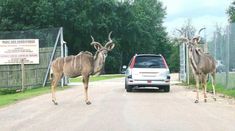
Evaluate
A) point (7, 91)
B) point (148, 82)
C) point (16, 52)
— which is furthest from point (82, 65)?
point (16, 52)

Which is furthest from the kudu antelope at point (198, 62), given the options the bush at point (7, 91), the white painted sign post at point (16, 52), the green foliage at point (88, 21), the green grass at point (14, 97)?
the green foliage at point (88, 21)

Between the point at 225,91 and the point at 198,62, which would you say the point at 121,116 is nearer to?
the point at 198,62

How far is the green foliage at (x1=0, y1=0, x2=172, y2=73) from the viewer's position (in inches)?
2899

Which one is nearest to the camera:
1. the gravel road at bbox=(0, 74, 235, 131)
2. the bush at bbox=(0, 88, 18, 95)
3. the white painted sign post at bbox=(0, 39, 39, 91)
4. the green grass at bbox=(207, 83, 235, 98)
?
the gravel road at bbox=(0, 74, 235, 131)

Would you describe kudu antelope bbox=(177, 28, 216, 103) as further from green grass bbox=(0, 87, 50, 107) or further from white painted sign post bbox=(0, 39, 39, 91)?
white painted sign post bbox=(0, 39, 39, 91)

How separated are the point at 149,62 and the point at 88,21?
157ft

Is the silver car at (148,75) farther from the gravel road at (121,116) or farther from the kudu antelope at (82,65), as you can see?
the gravel road at (121,116)

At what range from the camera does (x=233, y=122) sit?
48.5 feet

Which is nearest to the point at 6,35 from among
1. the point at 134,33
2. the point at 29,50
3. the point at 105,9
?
the point at 29,50

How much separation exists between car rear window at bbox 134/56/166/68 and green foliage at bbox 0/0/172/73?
4422 cm

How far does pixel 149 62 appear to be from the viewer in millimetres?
29219

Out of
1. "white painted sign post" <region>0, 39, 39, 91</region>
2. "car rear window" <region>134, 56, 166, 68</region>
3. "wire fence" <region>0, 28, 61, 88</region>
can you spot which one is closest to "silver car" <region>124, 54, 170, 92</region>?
"car rear window" <region>134, 56, 166, 68</region>

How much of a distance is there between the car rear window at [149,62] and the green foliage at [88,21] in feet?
145

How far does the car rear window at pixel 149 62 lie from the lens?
29031 mm
